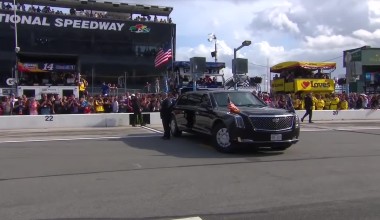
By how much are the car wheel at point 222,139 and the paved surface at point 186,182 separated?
233mm

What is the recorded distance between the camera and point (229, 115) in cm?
1184

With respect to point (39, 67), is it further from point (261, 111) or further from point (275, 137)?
point (275, 137)

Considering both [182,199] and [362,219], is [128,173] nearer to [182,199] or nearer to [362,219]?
[182,199]

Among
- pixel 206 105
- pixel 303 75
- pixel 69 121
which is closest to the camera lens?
pixel 206 105

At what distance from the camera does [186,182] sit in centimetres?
817

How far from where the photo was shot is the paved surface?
628 cm

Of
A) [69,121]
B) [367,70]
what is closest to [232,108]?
[69,121]

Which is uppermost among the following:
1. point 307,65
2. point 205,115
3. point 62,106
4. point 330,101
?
point 307,65

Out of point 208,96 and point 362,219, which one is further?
point 208,96

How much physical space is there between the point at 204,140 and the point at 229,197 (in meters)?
7.61

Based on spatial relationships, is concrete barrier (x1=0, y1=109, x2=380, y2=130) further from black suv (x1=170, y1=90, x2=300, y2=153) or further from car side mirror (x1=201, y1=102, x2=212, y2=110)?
car side mirror (x1=201, y1=102, x2=212, y2=110)

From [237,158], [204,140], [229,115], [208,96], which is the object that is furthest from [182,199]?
[204,140]

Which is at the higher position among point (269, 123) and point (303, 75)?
point (303, 75)

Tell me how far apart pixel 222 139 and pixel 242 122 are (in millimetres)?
788
